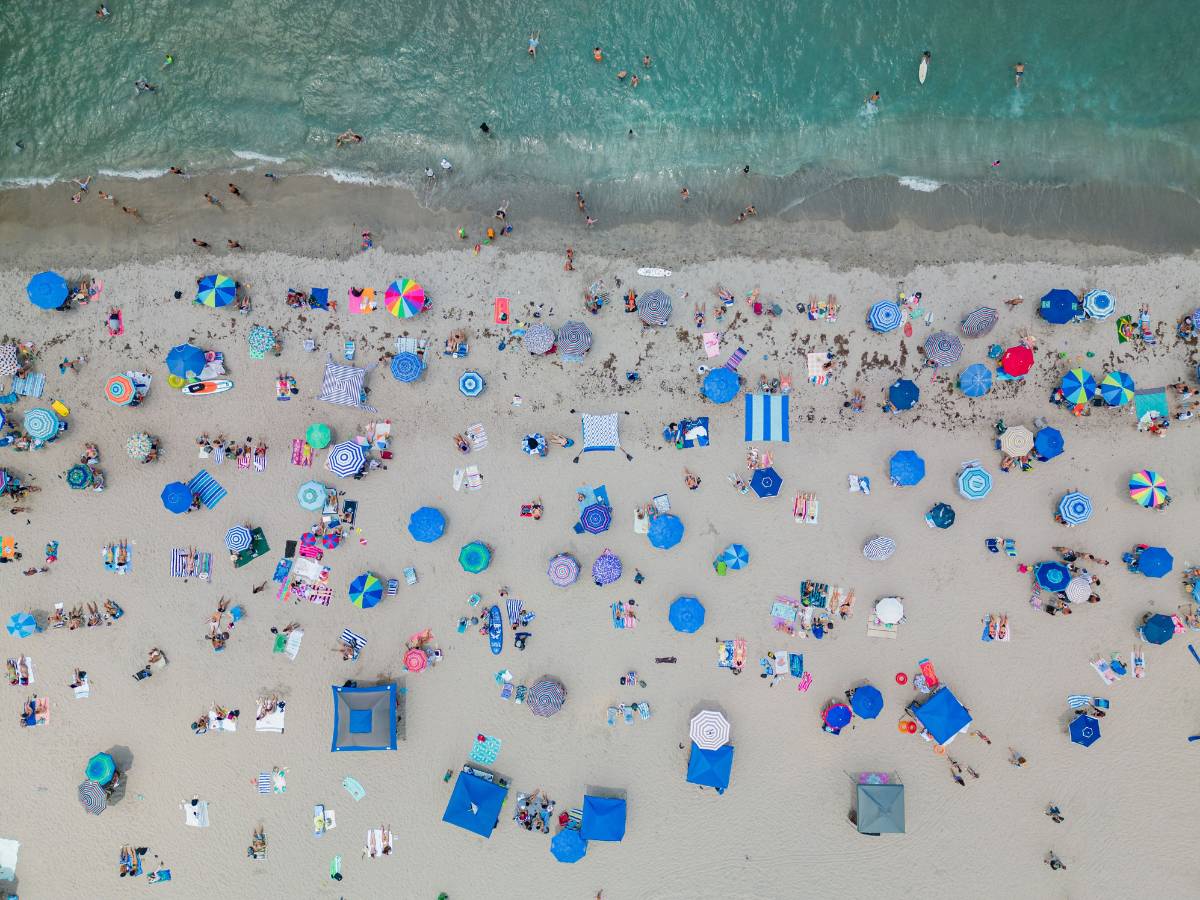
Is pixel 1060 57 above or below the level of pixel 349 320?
above

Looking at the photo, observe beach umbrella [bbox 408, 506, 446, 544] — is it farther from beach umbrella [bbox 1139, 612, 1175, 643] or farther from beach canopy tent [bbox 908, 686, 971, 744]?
beach umbrella [bbox 1139, 612, 1175, 643]

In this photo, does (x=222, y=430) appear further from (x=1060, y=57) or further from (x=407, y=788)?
(x=1060, y=57)

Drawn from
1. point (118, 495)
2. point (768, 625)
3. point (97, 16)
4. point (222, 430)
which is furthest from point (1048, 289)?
point (97, 16)

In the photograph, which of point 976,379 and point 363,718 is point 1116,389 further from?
point 363,718

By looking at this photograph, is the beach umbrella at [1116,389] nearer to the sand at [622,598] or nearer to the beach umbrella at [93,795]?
the sand at [622,598]

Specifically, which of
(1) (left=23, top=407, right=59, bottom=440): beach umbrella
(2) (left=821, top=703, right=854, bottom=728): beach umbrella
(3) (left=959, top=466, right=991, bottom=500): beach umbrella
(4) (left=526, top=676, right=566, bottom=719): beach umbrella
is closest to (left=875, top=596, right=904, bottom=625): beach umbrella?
(2) (left=821, top=703, right=854, bottom=728): beach umbrella

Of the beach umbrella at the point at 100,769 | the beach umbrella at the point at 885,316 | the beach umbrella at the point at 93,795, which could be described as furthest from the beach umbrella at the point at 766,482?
the beach umbrella at the point at 93,795
